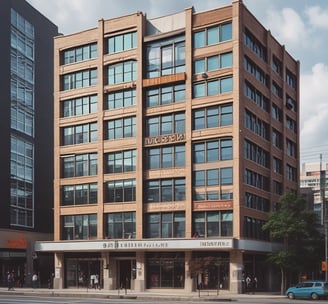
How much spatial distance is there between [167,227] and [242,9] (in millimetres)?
22004

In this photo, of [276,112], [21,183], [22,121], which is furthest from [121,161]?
[22,121]

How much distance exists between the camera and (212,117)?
63.8 m

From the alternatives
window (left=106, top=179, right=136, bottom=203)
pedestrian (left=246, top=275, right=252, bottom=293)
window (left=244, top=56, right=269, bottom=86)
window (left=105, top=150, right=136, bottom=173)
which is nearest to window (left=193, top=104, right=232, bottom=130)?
window (left=244, top=56, right=269, bottom=86)

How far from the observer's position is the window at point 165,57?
66000mm

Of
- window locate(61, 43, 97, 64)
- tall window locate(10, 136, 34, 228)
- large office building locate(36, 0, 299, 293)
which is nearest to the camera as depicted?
large office building locate(36, 0, 299, 293)

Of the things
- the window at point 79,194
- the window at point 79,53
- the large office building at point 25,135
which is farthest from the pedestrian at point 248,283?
the window at point 79,53

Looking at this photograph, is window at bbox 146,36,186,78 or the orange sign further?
the orange sign

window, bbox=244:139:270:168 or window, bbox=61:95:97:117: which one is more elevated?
window, bbox=61:95:97:117

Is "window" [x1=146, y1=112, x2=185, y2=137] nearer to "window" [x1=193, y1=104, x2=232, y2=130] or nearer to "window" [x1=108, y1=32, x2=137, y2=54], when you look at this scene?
"window" [x1=193, y1=104, x2=232, y2=130]

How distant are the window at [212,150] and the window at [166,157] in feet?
5.08

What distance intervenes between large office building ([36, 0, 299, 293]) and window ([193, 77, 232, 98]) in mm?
98

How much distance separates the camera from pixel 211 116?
6384 centimetres

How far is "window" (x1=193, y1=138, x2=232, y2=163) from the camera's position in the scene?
63000 millimetres

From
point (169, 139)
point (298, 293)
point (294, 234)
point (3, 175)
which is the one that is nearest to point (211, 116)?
point (169, 139)
